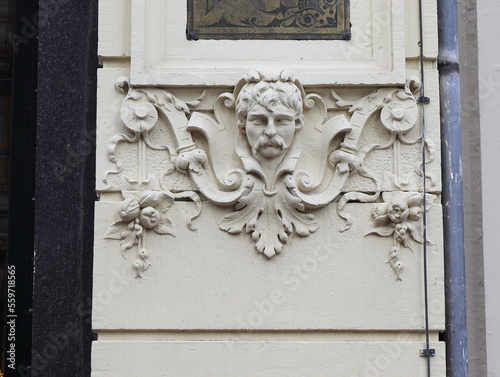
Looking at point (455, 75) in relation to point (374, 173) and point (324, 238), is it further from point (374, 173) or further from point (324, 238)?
point (324, 238)

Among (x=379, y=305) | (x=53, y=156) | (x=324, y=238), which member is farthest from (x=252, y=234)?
(x=53, y=156)

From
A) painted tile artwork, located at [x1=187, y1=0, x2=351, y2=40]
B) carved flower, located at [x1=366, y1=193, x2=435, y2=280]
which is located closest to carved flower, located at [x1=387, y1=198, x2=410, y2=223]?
carved flower, located at [x1=366, y1=193, x2=435, y2=280]

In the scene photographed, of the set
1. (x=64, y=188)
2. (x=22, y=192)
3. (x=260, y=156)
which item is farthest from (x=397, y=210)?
(x=22, y=192)

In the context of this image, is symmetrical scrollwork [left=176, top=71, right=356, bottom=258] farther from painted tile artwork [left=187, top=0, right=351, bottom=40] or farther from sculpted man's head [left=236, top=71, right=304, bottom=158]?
painted tile artwork [left=187, top=0, right=351, bottom=40]

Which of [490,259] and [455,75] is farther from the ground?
[455,75]

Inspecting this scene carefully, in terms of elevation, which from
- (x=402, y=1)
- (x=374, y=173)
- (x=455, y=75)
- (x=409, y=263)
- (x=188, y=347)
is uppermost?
(x=402, y=1)

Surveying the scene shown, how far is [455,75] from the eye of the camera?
7.03 meters

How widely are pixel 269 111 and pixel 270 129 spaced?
0.35 feet

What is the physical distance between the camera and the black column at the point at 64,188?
6.84 meters

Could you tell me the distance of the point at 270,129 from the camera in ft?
21.9

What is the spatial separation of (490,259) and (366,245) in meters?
0.79

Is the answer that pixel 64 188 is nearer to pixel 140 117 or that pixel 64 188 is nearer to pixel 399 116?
pixel 140 117

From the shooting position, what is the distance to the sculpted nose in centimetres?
668

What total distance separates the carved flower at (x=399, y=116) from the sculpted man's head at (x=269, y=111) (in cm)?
52
